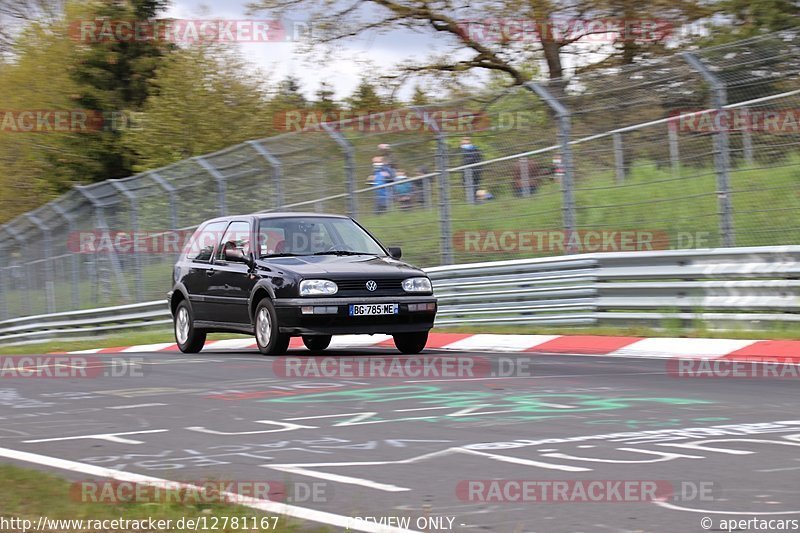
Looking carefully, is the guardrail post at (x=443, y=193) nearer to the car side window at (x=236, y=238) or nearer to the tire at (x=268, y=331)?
the car side window at (x=236, y=238)

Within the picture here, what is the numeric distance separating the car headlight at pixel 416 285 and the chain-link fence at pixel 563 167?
2819mm

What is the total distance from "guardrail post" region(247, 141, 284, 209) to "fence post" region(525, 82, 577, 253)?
18.8 ft

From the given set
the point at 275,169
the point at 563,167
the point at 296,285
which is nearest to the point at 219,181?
the point at 275,169

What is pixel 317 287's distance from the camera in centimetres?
1314

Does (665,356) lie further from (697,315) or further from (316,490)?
(316,490)

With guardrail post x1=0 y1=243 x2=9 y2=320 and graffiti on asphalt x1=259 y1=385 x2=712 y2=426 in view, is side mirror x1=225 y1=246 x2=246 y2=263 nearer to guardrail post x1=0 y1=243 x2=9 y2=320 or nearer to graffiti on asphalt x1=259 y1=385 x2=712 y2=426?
graffiti on asphalt x1=259 y1=385 x2=712 y2=426

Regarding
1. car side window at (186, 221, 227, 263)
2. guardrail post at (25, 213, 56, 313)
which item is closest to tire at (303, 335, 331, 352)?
car side window at (186, 221, 227, 263)

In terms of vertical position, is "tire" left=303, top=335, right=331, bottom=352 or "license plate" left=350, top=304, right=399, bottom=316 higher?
"license plate" left=350, top=304, right=399, bottom=316

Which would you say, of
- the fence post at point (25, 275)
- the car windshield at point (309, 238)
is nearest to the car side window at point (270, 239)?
the car windshield at point (309, 238)

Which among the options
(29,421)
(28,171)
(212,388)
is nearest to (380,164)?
(212,388)

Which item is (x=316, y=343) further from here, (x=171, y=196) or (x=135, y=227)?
(x=135, y=227)

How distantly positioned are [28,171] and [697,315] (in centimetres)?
3999

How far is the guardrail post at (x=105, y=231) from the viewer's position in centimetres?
2541

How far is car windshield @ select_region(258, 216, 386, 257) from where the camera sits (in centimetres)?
1425
